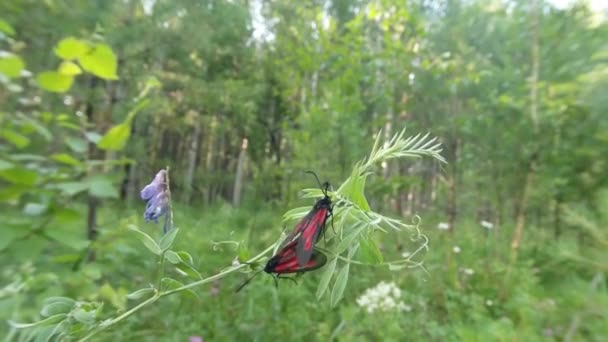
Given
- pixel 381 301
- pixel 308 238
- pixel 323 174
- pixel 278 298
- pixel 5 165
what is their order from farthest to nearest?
pixel 323 174
pixel 278 298
pixel 381 301
pixel 5 165
pixel 308 238

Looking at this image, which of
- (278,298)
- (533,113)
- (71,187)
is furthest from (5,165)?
(533,113)

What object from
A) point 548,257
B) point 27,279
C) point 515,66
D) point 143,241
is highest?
point 515,66

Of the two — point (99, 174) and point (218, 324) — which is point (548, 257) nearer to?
point (218, 324)

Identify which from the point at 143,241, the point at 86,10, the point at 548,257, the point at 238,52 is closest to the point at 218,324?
the point at 86,10

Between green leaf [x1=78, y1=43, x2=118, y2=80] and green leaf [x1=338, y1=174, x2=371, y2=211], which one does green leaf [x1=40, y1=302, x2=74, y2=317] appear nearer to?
green leaf [x1=338, y1=174, x2=371, y2=211]

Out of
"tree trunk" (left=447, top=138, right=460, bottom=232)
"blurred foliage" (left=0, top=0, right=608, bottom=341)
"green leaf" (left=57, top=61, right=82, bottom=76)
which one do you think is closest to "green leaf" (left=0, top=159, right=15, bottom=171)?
"blurred foliage" (left=0, top=0, right=608, bottom=341)

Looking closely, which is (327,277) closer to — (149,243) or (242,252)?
(242,252)
